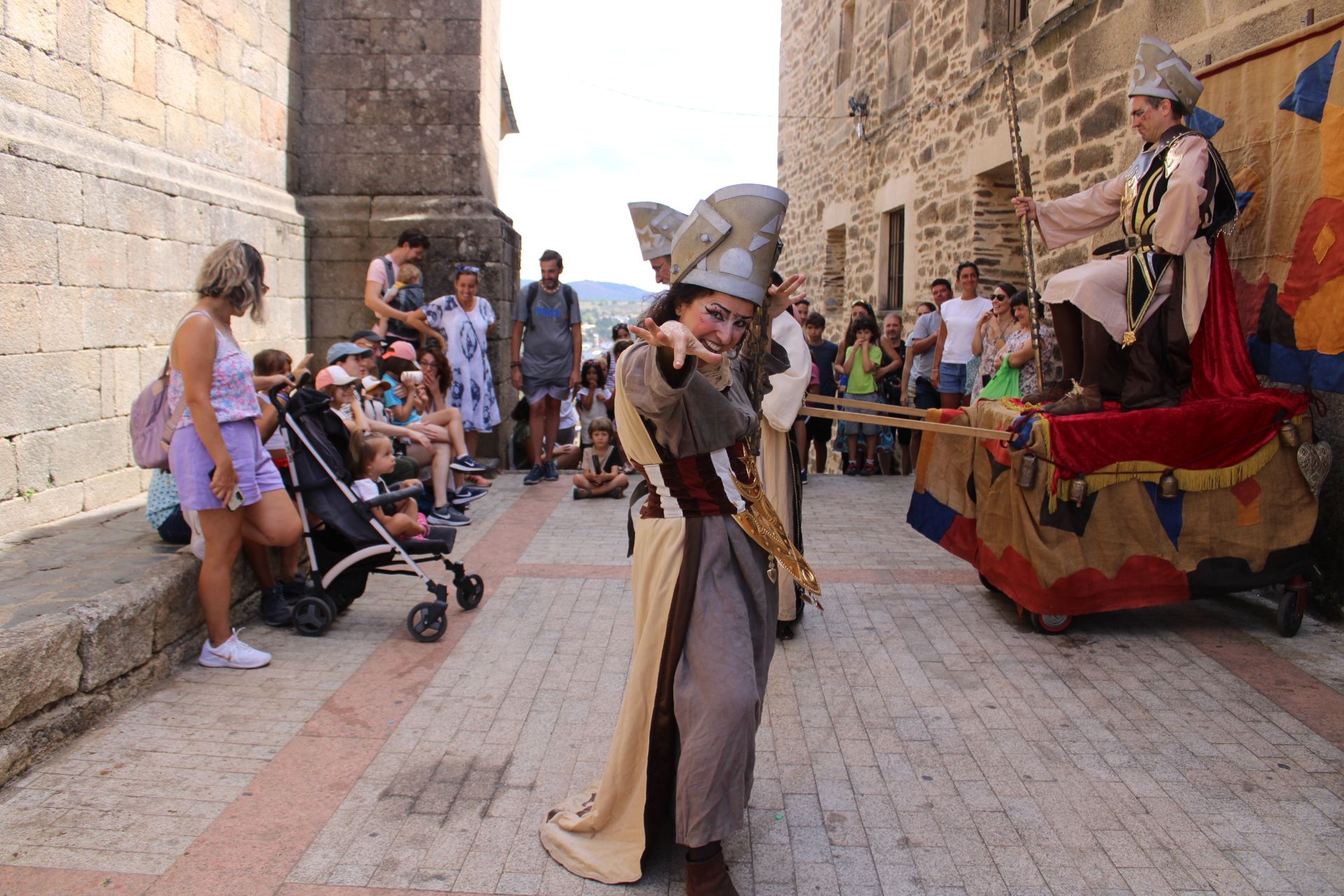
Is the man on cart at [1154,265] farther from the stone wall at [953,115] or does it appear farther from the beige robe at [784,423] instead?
the beige robe at [784,423]

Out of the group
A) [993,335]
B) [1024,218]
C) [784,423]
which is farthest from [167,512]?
[993,335]

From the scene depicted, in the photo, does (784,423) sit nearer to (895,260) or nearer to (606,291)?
(895,260)

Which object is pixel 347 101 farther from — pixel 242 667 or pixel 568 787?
pixel 568 787

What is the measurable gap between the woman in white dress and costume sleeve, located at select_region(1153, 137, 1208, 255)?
5659 millimetres

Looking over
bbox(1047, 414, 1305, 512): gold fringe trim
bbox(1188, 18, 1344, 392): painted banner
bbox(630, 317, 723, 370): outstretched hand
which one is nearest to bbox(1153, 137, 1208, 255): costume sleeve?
bbox(1188, 18, 1344, 392): painted banner

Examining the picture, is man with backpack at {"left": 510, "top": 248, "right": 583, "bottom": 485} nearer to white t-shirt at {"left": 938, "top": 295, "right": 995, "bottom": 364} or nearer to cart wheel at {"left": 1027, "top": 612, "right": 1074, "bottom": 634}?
white t-shirt at {"left": 938, "top": 295, "right": 995, "bottom": 364}

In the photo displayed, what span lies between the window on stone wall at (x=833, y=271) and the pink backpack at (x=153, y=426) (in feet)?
40.3

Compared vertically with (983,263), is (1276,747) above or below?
below

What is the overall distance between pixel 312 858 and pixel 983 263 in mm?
8583

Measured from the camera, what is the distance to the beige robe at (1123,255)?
4.82m

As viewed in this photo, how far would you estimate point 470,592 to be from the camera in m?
5.46

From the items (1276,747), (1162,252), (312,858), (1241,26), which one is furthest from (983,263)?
(312,858)

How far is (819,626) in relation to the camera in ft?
17.3

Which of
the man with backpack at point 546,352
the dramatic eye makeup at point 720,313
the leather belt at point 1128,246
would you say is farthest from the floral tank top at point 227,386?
the man with backpack at point 546,352
